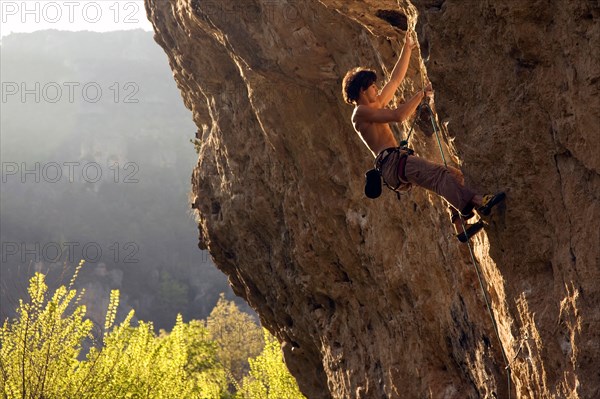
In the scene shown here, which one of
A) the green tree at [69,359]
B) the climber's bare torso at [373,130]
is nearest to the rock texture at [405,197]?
the climber's bare torso at [373,130]

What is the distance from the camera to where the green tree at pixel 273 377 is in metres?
20.1

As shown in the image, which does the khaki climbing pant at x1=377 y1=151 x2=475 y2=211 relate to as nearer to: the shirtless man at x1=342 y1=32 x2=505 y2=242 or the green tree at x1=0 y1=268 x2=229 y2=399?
the shirtless man at x1=342 y1=32 x2=505 y2=242

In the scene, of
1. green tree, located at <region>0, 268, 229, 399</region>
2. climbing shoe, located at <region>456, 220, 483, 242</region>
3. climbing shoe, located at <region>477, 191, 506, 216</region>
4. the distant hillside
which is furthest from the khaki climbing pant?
the distant hillside

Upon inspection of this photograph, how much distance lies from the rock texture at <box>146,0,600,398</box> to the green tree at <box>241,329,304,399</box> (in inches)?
273

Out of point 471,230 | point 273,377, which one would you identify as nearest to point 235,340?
point 273,377

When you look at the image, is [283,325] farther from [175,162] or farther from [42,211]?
[175,162]

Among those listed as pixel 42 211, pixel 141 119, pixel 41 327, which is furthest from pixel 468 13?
pixel 141 119

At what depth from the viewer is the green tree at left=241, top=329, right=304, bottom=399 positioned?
65.8ft

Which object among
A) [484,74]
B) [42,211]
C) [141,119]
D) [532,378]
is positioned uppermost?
[141,119]

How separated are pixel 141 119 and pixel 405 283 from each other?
119m

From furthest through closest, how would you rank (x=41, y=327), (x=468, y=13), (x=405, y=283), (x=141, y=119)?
(x=141, y=119)
(x=41, y=327)
(x=405, y=283)
(x=468, y=13)

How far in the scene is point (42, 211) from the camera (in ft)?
305

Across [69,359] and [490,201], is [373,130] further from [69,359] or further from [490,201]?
[69,359]

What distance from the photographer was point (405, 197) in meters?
8.16
